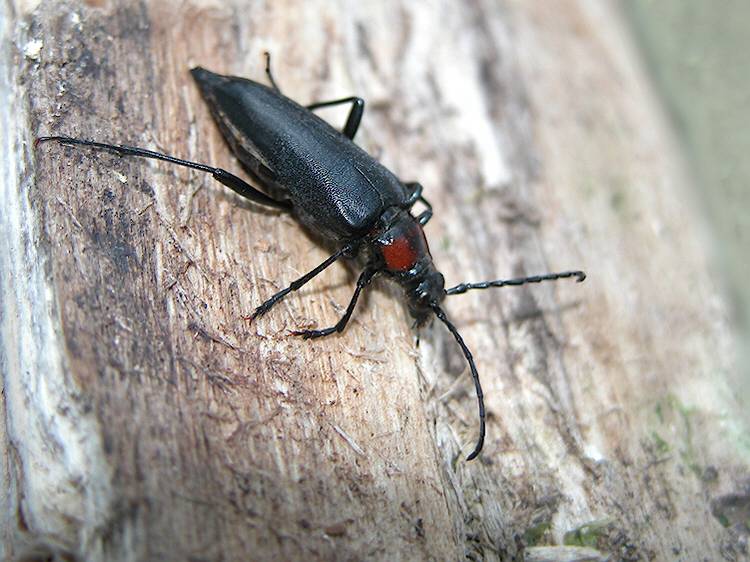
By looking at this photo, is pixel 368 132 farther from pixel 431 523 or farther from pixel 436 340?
pixel 431 523

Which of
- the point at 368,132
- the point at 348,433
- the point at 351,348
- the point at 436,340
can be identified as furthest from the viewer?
the point at 368,132

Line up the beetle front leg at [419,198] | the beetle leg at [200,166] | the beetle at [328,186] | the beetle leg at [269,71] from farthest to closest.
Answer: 1. the beetle leg at [269,71]
2. the beetle front leg at [419,198]
3. the beetle at [328,186]
4. the beetle leg at [200,166]

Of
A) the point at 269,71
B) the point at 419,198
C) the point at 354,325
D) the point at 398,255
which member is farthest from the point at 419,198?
the point at 269,71

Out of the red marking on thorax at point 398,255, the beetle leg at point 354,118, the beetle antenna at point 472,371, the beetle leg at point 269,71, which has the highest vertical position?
the beetle leg at point 269,71

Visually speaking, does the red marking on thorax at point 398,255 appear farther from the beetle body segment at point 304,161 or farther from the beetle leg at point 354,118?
the beetle leg at point 354,118

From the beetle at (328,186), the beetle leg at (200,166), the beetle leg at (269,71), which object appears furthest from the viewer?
the beetle leg at (269,71)

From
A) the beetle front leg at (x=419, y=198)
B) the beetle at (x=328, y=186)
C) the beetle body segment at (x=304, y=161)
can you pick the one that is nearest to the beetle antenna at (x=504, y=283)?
the beetle at (x=328, y=186)

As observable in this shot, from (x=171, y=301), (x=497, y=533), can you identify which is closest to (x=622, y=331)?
(x=497, y=533)

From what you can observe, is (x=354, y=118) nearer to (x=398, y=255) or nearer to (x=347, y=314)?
(x=398, y=255)
